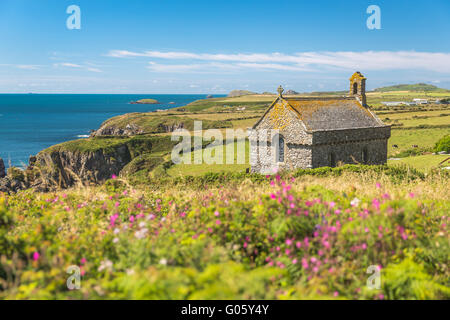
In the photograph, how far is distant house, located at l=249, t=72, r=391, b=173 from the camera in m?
27.6

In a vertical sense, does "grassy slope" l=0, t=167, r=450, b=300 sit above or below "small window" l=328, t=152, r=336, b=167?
above

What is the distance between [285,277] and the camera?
4.95 m

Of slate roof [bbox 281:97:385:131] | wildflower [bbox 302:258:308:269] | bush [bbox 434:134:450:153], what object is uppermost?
slate roof [bbox 281:97:385:131]

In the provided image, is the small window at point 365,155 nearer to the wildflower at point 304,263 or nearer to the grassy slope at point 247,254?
the grassy slope at point 247,254

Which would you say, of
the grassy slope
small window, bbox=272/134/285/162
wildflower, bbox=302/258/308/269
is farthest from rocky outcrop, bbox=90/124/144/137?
wildflower, bbox=302/258/308/269

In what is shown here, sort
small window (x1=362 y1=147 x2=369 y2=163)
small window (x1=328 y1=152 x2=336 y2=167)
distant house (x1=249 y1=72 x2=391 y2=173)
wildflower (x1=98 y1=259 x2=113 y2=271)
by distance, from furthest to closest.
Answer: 1. small window (x1=362 y1=147 x2=369 y2=163)
2. small window (x1=328 y1=152 x2=336 y2=167)
3. distant house (x1=249 y1=72 x2=391 y2=173)
4. wildflower (x1=98 y1=259 x2=113 y2=271)

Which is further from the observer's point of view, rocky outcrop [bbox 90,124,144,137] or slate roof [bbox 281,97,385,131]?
rocky outcrop [bbox 90,124,144,137]

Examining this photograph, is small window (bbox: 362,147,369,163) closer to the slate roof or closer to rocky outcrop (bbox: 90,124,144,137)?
the slate roof

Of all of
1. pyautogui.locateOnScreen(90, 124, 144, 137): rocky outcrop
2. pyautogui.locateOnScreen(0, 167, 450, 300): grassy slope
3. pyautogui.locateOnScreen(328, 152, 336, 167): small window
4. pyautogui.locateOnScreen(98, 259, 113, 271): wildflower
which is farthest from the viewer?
pyautogui.locateOnScreen(90, 124, 144, 137): rocky outcrop

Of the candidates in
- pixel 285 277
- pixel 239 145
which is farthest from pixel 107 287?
pixel 239 145

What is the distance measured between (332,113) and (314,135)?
13.6ft

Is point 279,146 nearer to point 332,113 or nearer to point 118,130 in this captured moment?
point 332,113

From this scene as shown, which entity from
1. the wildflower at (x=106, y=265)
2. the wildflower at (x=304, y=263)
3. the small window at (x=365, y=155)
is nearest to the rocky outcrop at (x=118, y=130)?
the small window at (x=365, y=155)

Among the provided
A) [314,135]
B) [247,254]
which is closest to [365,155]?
[314,135]
